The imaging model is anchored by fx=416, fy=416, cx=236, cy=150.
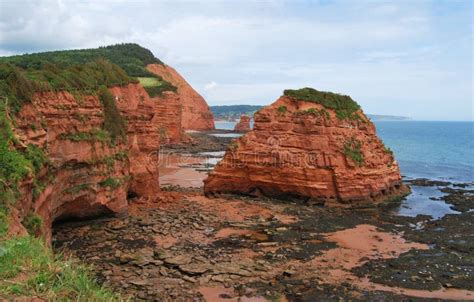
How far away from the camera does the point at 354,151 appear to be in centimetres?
2605

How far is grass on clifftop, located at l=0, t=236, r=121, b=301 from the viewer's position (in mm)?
5948

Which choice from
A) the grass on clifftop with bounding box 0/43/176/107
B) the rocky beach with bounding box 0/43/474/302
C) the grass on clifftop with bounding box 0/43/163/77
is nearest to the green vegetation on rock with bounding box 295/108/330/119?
the rocky beach with bounding box 0/43/474/302

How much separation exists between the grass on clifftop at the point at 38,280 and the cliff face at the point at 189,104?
86452mm

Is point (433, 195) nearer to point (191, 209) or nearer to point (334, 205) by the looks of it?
point (334, 205)

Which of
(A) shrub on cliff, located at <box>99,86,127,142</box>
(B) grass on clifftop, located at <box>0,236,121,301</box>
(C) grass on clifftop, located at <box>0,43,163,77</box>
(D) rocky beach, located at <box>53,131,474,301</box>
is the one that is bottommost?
(D) rocky beach, located at <box>53,131,474,301</box>

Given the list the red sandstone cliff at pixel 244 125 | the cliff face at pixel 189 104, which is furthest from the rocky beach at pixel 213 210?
the red sandstone cliff at pixel 244 125

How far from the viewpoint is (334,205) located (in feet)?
81.9

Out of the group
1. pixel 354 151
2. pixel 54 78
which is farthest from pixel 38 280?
pixel 354 151

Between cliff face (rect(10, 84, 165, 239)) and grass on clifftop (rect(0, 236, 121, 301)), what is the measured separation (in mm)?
4152

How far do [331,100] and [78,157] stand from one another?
17.1 metres

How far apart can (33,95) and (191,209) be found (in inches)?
413

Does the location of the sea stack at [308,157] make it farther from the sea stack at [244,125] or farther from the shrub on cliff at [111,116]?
the sea stack at [244,125]

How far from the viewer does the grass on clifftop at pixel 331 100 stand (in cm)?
2736

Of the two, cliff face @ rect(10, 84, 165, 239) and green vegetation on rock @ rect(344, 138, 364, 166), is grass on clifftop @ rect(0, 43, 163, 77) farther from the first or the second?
green vegetation on rock @ rect(344, 138, 364, 166)
